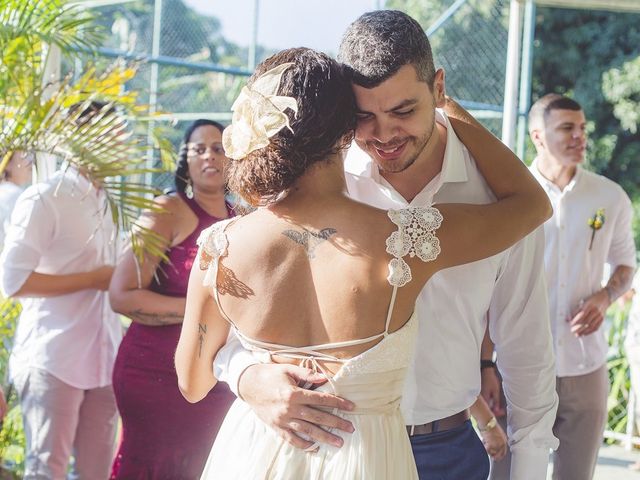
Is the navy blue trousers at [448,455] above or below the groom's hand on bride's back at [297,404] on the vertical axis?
below

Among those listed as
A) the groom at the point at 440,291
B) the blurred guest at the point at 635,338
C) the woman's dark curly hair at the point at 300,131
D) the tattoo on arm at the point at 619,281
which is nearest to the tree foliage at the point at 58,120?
the groom at the point at 440,291

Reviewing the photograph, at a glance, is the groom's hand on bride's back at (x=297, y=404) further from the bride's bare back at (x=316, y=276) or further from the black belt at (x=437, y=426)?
the black belt at (x=437, y=426)

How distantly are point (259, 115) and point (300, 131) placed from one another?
10 centimetres

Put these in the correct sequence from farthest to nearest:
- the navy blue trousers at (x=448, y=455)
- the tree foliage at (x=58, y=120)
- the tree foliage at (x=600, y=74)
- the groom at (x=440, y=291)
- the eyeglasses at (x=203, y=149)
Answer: the tree foliage at (x=600, y=74) → the eyeglasses at (x=203, y=149) → the tree foliage at (x=58, y=120) → the navy blue trousers at (x=448, y=455) → the groom at (x=440, y=291)

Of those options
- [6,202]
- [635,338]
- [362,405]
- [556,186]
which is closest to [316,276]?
[362,405]

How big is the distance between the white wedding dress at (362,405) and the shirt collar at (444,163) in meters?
0.47

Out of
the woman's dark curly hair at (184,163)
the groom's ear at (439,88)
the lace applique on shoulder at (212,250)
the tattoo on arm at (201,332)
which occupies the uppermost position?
the groom's ear at (439,88)

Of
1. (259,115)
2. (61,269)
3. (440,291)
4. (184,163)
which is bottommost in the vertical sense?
(61,269)

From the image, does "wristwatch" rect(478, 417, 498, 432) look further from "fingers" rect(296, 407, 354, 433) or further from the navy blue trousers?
"fingers" rect(296, 407, 354, 433)

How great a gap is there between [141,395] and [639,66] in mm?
17863

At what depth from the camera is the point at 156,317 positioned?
4016mm

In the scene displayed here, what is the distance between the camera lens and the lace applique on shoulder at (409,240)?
1.90 meters

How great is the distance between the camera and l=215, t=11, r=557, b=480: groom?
7.42 feet

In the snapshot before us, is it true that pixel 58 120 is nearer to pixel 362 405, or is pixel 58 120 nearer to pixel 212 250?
pixel 212 250
